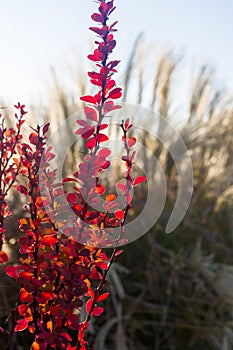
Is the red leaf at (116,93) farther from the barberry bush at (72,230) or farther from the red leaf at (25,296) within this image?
the red leaf at (25,296)

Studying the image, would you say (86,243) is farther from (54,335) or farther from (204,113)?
(204,113)

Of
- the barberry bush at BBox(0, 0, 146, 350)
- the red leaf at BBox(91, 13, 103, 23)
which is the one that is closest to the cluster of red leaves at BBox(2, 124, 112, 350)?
the barberry bush at BBox(0, 0, 146, 350)

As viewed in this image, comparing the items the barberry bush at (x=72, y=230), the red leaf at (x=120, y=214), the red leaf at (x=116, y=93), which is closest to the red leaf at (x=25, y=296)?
the barberry bush at (x=72, y=230)

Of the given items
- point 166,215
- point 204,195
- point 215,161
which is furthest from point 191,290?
point 215,161

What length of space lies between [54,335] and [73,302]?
42 mm

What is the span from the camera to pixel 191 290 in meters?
1.67

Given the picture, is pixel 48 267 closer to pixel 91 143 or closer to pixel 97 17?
pixel 91 143

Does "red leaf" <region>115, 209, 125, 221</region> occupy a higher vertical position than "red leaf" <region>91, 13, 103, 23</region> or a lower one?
lower

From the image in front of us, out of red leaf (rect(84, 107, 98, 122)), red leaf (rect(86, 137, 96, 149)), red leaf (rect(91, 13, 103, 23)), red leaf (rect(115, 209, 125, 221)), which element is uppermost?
red leaf (rect(91, 13, 103, 23))

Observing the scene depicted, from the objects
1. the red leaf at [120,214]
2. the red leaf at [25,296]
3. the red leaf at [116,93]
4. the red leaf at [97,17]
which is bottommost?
the red leaf at [25,296]

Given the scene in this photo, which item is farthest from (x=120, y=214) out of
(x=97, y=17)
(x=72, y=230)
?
(x=97, y=17)

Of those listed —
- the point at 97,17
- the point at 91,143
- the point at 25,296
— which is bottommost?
the point at 25,296

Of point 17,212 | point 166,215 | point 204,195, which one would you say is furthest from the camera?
point 204,195

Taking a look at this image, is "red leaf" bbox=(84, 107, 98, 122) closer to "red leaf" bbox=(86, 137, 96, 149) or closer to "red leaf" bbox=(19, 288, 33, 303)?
"red leaf" bbox=(86, 137, 96, 149)
